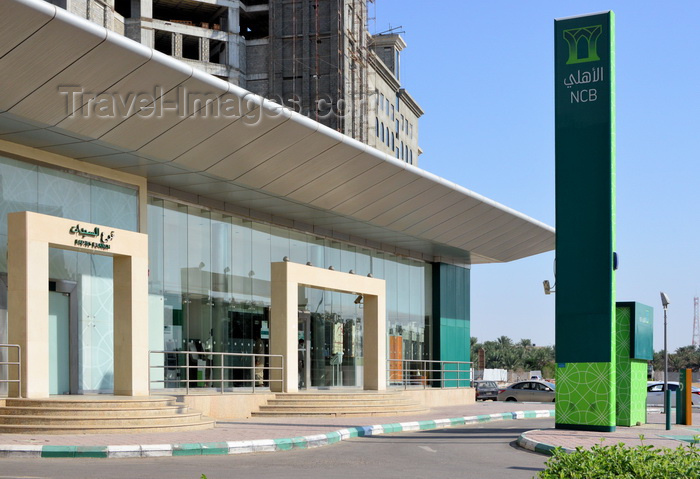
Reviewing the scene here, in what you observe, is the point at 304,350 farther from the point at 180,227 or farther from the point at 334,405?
the point at 180,227

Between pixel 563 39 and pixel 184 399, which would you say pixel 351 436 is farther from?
pixel 563 39

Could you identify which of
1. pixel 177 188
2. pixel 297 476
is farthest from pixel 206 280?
pixel 297 476

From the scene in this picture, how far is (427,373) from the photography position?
37.3m

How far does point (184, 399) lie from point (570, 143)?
10.4 m

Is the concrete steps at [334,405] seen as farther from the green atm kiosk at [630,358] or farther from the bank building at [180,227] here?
the green atm kiosk at [630,358]

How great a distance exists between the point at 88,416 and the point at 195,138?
7025mm

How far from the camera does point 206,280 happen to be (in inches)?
986

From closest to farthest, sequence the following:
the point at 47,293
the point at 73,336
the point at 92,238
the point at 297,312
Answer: the point at 47,293 < the point at 92,238 < the point at 73,336 < the point at 297,312

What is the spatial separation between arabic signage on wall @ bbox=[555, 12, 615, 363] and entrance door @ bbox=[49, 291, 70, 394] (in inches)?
439

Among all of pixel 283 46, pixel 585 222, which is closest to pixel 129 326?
pixel 585 222

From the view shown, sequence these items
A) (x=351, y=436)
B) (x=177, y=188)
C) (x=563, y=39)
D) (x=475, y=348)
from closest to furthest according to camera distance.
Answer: (x=351, y=436) < (x=563, y=39) < (x=177, y=188) < (x=475, y=348)

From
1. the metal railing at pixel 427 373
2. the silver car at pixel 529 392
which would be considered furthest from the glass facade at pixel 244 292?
the silver car at pixel 529 392

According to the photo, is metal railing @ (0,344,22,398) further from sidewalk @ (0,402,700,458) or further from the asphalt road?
the asphalt road

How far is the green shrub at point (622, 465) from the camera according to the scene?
6441 mm
